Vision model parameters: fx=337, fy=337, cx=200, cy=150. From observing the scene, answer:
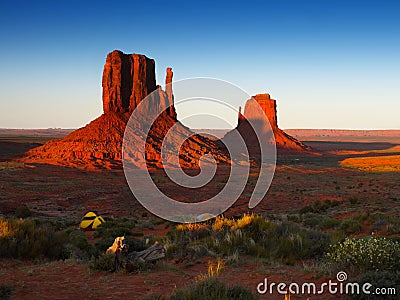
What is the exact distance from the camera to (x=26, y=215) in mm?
22797

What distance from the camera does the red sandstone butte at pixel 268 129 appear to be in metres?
113

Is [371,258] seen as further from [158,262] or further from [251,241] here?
[158,262]

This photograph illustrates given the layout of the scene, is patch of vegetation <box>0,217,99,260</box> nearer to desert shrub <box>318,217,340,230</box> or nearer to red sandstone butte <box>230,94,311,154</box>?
desert shrub <box>318,217,340,230</box>

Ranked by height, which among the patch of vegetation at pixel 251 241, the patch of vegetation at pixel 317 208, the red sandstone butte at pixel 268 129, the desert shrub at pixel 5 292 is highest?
the red sandstone butte at pixel 268 129

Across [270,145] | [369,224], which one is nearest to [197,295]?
[369,224]

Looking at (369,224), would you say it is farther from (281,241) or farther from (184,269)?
(184,269)

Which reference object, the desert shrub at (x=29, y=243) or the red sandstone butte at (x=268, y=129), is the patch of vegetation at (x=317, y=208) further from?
the red sandstone butte at (x=268, y=129)

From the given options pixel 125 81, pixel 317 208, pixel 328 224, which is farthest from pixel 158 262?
pixel 125 81

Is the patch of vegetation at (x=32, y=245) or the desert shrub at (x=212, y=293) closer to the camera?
the desert shrub at (x=212, y=293)

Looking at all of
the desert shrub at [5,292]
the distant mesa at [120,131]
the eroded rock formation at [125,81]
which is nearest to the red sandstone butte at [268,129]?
the distant mesa at [120,131]

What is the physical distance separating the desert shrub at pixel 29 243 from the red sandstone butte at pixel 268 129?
100m

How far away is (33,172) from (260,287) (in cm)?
4941

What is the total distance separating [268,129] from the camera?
119m

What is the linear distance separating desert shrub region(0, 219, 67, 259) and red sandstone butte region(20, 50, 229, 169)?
154 feet
